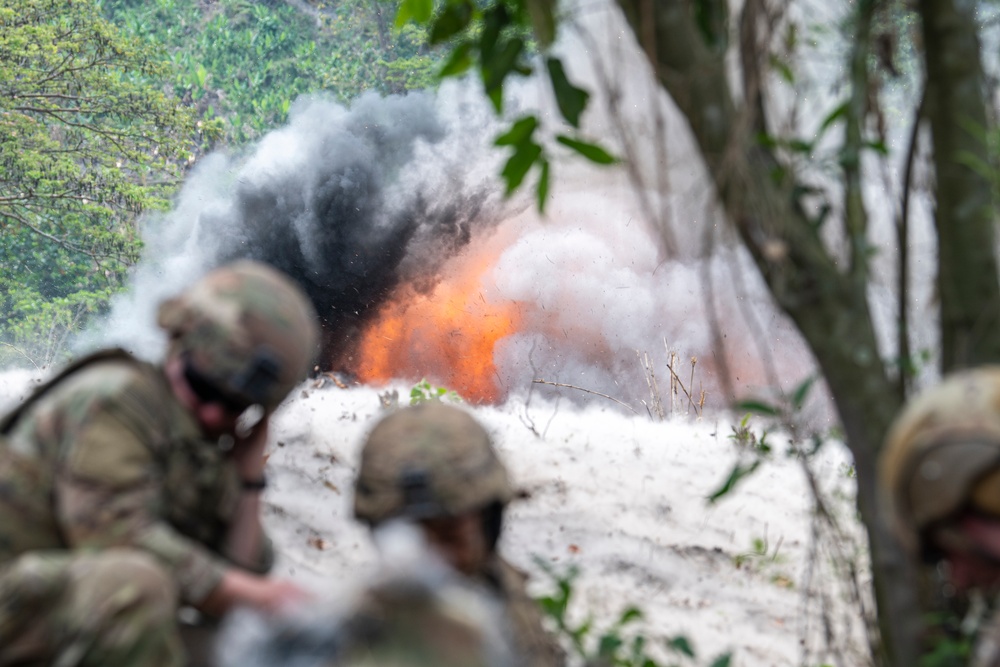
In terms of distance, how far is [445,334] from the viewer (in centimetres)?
1498

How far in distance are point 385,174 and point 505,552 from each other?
11.2 metres

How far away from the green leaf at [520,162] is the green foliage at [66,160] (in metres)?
11.0

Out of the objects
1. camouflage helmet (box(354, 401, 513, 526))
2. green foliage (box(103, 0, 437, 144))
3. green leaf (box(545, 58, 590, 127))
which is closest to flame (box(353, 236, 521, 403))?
green foliage (box(103, 0, 437, 144))

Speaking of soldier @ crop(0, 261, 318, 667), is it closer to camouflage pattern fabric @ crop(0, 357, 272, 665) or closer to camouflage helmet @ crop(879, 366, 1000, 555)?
camouflage pattern fabric @ crop(0, 357, 272, 665)

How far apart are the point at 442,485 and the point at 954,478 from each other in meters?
1.00

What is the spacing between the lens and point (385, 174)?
15516 mm

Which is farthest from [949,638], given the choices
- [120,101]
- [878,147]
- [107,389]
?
[120,101]

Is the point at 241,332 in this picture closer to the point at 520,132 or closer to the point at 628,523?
the point at 520,132

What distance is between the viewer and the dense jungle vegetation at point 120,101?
13312 millimetres

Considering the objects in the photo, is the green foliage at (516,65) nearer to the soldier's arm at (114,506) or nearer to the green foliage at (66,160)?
the soldier's arm at (114,506)

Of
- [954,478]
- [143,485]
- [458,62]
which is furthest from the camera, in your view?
[458,62]

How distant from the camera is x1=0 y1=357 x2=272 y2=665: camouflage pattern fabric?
2221 mm

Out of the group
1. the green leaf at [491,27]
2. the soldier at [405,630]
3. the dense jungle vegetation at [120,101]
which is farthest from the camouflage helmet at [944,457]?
the dense jungle vegetation at [120,101]

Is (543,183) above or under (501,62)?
under
